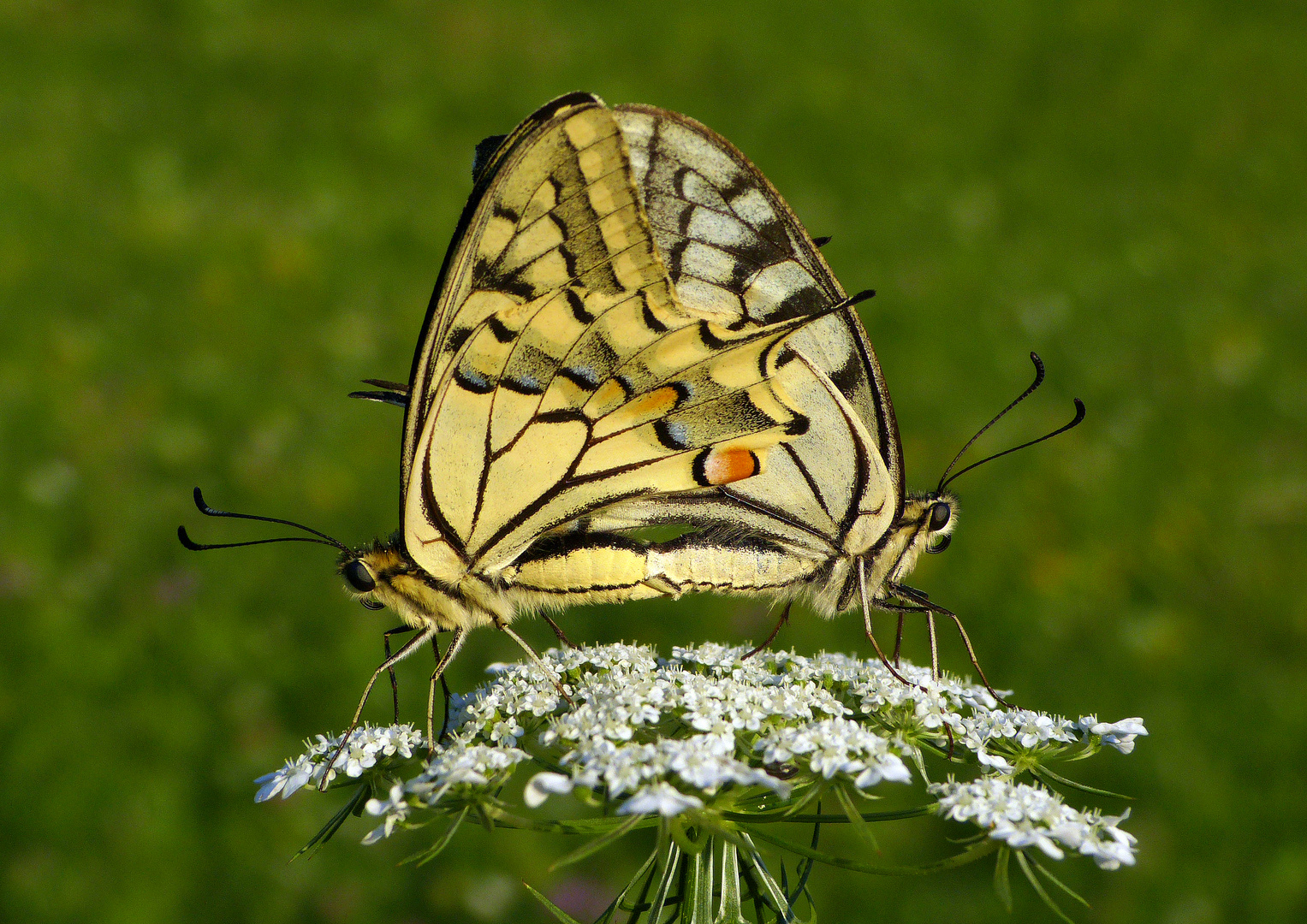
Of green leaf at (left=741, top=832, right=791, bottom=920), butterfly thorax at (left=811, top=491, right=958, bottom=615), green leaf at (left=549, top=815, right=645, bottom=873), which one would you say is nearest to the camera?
green leaf at (left=549, top=815, right=645, bottom=873)

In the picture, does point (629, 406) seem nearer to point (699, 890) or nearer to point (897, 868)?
point (699, 890)

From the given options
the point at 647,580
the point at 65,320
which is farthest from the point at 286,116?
the point at 647,580

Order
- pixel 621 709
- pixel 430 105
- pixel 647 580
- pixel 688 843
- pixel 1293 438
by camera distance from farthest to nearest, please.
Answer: pixel 430 105 → pixel 1293 438 → pixel 647 580 → pixel 621 709 → pixel 688 843

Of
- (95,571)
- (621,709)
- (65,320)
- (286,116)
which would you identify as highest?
(286,116)

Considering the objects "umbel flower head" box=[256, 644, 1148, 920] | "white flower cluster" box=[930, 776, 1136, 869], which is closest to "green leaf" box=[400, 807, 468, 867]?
"umbel flower head" box=[256, 644, 1148, 920]

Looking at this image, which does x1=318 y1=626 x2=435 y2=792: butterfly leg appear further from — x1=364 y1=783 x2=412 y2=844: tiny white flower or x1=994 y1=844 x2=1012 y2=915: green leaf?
x1=994 y1=844 x2=1012 y2=915: green leaf

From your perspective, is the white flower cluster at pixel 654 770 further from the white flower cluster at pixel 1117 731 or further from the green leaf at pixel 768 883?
the white flower cluster at pixel 1117 731

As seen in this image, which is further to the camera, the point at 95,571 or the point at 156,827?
the point at 95,571

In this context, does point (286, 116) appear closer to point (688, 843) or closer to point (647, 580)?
point (647, 580)
